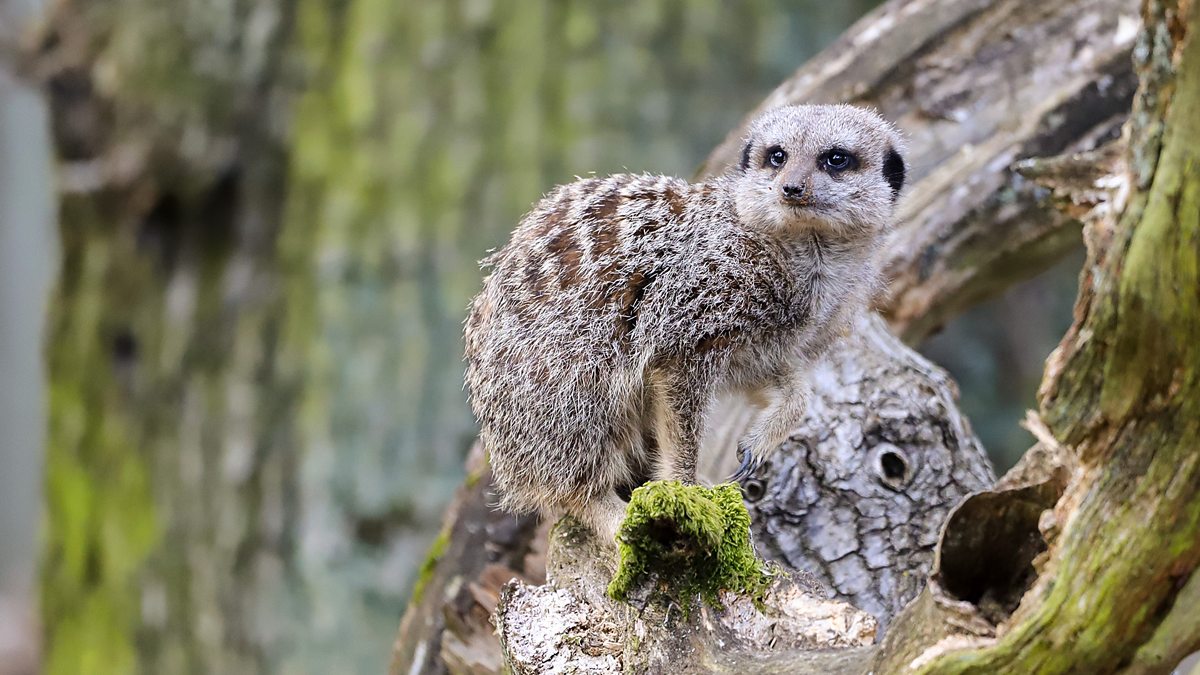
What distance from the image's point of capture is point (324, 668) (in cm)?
507

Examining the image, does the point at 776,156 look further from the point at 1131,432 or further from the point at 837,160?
the point at 1131,432

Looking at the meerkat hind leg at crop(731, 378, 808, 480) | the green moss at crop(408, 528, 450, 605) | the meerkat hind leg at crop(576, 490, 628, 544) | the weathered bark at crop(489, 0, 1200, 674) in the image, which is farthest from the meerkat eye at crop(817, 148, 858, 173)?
the green moss at crop(408, 528, 450, 605)

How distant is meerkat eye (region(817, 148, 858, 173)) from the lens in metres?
2.80

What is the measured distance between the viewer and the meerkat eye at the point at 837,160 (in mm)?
2799

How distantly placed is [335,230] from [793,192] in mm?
2813

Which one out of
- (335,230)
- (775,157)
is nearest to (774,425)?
(775,157)

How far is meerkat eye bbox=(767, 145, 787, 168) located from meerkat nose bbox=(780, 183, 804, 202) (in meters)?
0.21

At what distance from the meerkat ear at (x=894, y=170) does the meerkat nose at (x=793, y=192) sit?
0.39 meters

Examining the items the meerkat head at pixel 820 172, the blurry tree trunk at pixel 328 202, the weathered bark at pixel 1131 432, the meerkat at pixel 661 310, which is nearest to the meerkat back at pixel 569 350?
the meerkat at pixel 661 310

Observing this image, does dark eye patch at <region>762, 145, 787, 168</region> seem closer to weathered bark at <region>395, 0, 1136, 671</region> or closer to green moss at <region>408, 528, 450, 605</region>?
weathered bark at <region>395, 0, 1136, 671</region>

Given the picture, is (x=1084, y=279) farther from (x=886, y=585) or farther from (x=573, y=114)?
(x=573, y=114)

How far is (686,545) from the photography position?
192cm

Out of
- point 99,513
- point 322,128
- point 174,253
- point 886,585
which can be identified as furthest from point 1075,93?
point 99,513

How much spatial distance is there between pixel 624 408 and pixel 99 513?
4.00 meters
